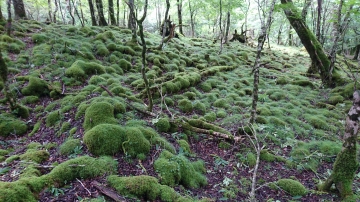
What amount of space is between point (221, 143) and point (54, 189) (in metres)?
5.14

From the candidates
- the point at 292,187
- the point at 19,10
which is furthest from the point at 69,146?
the point at 19,10

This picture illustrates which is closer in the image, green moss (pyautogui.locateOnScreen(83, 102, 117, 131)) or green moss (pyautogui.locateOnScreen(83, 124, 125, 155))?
green moss (pyautogui.locateOnScreen(83, 124, 125, 155))

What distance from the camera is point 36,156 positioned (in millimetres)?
5578

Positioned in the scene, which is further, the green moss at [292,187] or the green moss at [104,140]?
the green moss at [292,187]

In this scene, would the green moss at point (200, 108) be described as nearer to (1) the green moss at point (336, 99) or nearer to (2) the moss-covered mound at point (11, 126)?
(2) the moss-covered mound at point (11, 126)

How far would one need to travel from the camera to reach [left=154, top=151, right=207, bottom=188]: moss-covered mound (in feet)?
18.0

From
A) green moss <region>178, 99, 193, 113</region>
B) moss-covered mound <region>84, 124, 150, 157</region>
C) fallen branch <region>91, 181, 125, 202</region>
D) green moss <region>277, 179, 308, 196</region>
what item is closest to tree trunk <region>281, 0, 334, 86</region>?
green moss <region>178, 99, 193, 113</region>

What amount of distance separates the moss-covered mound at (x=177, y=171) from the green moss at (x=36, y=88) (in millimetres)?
6426

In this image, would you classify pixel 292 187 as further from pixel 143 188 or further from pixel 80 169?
pixel 80 169

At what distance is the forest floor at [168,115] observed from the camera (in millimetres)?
5754

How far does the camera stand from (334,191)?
5887 mm

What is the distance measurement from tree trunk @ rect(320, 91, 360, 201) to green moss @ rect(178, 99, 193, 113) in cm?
560

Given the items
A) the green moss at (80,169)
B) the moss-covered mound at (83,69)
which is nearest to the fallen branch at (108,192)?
the green moss at (80,169)

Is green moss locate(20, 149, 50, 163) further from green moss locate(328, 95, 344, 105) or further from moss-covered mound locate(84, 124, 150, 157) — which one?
green moss locate(328, 95, 344, 105)
